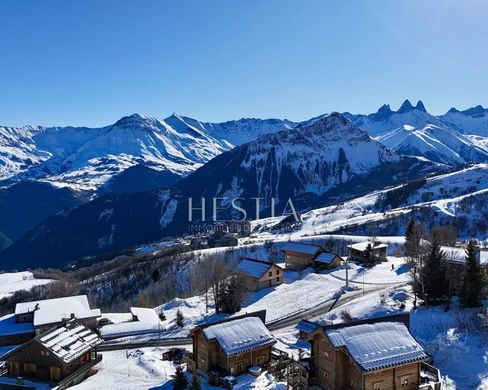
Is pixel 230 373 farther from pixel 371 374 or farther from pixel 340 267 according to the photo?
pixel 340 267

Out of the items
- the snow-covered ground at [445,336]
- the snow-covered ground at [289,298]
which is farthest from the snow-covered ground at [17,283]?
the snow-covered ground at [445,336]

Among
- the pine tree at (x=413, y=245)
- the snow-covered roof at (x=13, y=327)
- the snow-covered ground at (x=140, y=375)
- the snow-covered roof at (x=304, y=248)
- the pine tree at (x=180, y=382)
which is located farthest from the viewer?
the snow-covered roof at (x=304, y=248)

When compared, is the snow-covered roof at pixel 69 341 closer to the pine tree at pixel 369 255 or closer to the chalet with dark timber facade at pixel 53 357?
the chalet with dark timber facade at pixel 53 357

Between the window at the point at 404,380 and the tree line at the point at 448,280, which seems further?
the tree line at the point at 448,280

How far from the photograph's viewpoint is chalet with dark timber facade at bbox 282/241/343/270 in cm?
9871

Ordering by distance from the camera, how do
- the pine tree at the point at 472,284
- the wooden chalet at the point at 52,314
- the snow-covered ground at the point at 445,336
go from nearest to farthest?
1. the snow-covered ground at the point at 445,336
2. the pine tree at the point at 472,284
3. the wooden chalet at the point at 52,314

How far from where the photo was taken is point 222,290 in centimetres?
7300

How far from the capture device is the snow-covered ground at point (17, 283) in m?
161

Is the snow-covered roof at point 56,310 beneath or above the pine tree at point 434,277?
beneath

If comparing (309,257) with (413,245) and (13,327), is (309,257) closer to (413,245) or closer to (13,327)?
(413,245)

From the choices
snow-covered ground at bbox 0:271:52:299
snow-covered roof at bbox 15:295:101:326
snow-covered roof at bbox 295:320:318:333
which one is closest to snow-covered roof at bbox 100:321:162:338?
snow-covered roof at bbox 15:295:101:326

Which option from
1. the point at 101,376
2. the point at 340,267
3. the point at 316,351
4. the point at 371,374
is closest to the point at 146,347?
the point at 101,376

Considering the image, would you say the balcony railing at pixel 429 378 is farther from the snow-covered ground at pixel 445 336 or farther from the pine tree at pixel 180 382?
the pine tree at pixel 180 382

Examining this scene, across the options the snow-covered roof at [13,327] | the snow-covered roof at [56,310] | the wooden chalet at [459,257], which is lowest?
the snow-covered roof at [13,327]
